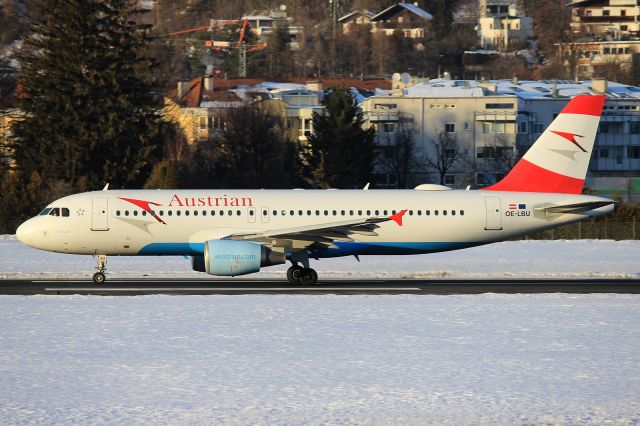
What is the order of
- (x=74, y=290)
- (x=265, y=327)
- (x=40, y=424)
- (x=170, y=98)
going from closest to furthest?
(x=40, y=424) → (x=265, y=327) → (x=74, y=290) → (x=170, y=98)

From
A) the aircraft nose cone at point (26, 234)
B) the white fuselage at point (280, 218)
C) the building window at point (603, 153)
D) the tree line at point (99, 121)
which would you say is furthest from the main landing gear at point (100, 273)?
the building window at point (603, 153)

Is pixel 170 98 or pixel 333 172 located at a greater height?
pixel 170 98

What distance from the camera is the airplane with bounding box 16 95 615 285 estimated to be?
1527 inches

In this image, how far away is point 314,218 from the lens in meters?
40.4

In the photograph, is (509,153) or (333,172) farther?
(509,153)

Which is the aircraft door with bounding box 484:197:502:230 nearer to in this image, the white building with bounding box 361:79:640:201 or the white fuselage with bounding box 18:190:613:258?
the white fuselage with bounding box 18:190:613:258

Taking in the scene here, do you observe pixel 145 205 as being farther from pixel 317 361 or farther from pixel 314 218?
pixel 317 361

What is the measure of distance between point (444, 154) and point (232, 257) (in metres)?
88.0

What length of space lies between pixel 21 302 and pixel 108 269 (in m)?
13.0

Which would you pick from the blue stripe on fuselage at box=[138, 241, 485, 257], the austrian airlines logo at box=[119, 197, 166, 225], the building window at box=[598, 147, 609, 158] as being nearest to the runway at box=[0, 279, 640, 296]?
the blue stripe on fuselage at box=[138, 241, 485, 257]

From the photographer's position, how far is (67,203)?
39.5 metres

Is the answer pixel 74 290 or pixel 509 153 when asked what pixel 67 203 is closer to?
pixel 74 290

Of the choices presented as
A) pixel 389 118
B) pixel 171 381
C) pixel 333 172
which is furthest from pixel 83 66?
pixel 171 381

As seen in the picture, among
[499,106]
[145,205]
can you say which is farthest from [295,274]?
→ [499,106]
